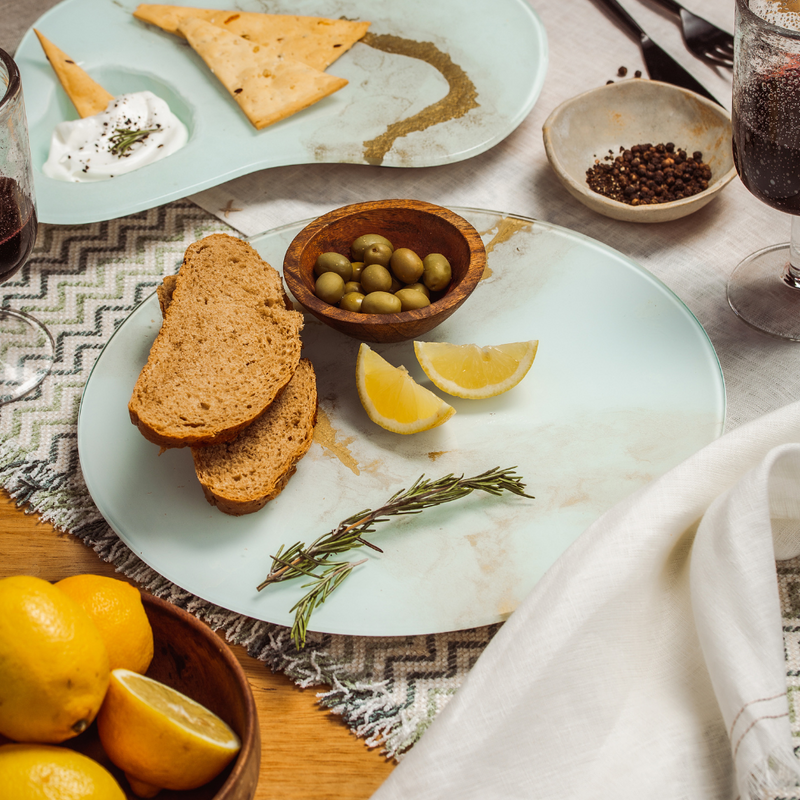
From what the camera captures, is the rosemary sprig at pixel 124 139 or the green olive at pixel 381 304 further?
the rosemary sprig at pixel 124 139

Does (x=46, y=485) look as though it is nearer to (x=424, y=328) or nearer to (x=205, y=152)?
(x=424, y=328)

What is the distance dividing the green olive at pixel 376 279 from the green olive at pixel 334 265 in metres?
0.03

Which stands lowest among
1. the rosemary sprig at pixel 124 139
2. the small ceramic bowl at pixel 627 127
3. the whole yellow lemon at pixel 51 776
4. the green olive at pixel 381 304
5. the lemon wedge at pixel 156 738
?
the small ceramic bowl at pixel 627 127

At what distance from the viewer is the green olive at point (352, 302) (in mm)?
1550

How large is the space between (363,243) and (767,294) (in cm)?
86

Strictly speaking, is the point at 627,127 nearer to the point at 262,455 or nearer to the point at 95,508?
the point at 262,455

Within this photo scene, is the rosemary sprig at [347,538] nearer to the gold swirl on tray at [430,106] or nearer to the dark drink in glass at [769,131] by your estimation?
the dark drink in glass at [769,131]

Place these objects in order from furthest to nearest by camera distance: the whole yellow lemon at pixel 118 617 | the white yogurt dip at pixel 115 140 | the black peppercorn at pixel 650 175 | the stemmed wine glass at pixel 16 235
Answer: the white yogurt dip at pixel 115 140 < the black peppercorn at pixel 650 175 < the stemmed wine glass at pixel 16 235 < the whole yellow lemon at pixel 118 617

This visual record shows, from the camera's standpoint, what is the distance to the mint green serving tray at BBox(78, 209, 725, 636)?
4.00 feet

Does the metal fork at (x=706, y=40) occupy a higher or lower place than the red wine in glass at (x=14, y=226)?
lower

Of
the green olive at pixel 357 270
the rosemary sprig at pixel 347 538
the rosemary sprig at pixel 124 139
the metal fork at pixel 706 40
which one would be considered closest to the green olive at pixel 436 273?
the green olive at pixel 357 270

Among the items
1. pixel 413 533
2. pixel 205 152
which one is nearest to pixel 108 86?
pixel 205 152

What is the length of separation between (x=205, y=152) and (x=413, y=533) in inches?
45.2

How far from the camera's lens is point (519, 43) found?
86.2 inches
